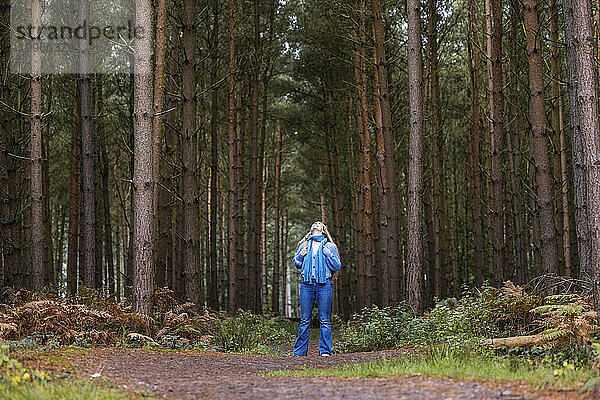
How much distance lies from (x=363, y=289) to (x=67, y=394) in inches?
611

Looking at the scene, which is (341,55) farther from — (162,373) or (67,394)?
(67,394)

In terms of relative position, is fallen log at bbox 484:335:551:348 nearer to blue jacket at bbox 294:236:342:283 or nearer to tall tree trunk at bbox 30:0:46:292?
blue jacket at bbox 294:236:342:283

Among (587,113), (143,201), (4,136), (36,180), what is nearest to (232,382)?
(143,201)

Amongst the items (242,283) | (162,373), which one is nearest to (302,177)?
(242,283)

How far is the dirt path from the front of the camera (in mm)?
5102

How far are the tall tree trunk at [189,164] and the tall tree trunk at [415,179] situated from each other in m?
4.46

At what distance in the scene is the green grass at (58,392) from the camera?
16.1 feet

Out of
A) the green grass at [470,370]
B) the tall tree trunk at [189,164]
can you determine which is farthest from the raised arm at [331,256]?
the tall tree trunk at [189,164]

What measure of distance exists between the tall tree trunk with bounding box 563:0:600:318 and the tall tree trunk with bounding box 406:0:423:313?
15.7 feet

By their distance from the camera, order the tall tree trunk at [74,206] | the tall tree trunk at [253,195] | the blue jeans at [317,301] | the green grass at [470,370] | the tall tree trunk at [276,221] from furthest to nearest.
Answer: the tall tree trunk at [276,221]
the tall tree trunk at [253,195]
the tall tree trunk at [74,206]
the blue jeans at [317,301]
the green grass at [470,370]

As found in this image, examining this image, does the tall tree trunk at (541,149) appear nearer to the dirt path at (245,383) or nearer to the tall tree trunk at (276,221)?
the dirt path at (245,383)

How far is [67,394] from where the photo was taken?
5.03 m

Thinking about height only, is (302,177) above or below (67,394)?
above

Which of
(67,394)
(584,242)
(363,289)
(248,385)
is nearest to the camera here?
(67,394)
